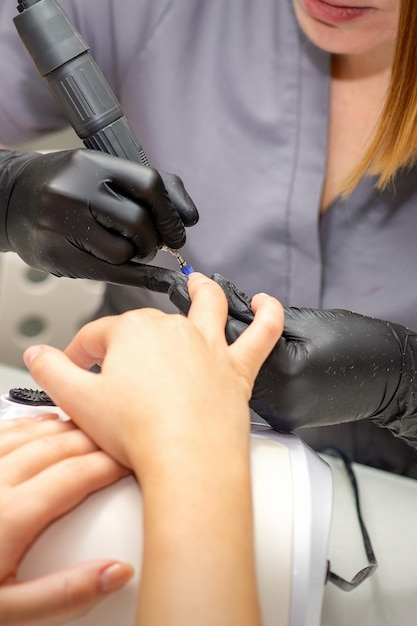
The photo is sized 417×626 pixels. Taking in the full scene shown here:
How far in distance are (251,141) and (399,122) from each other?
16 centimetres

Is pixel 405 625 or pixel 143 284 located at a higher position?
pixel 143 284

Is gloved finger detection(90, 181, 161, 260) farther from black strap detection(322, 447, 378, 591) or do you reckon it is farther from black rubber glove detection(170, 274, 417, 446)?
black strap detection(322, 447, 378, 591)

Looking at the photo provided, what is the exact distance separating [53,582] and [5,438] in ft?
0.36

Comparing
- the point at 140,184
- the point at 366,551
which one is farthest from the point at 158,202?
the point at 366,551

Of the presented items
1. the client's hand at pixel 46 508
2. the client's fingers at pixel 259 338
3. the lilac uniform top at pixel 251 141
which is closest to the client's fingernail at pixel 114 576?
the client's hand at pixel 46 508

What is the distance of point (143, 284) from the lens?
0.61 metres

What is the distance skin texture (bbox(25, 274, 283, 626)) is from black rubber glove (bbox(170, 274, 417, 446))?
43 mm

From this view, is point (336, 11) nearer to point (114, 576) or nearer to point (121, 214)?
point (121, 214)

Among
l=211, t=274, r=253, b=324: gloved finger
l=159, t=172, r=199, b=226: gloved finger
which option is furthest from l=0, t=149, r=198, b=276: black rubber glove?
l=211, t=274, r=253, b=324: gloved finger

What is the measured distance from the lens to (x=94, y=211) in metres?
0.61

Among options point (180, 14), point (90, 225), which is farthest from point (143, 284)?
point (180, 14)

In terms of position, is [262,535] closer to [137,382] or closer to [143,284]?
[137,382]

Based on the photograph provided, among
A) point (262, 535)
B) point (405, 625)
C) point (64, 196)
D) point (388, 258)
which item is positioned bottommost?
point (405, 625)

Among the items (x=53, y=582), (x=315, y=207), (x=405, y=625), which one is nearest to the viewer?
(x=53, y=582)
